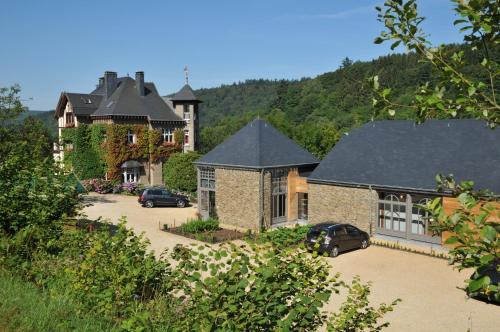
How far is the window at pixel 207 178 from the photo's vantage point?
90.6 feet

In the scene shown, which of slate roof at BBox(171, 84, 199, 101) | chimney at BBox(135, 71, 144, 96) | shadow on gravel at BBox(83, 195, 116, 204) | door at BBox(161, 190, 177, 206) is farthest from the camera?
slate roof at BBox(171, 84, 199, 101)

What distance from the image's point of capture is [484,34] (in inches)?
141

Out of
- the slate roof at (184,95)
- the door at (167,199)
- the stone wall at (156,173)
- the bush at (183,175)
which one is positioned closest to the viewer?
the door at (167,199)

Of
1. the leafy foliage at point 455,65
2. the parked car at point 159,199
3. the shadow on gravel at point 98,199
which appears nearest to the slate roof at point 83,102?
the shadow on gravel at point 98,199

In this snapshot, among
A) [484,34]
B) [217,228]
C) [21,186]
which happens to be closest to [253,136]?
[217,228]

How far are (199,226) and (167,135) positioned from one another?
2361 cm

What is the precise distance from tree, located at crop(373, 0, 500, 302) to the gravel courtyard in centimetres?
934

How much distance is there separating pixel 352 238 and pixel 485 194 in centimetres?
1735

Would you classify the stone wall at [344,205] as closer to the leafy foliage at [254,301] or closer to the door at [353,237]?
the door at [353,237]

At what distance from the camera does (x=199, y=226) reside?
80.0 feet

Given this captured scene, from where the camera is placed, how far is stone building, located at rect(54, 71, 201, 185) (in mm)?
43812

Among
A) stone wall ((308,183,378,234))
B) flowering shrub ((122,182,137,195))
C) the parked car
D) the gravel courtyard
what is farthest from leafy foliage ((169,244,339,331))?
flowering shrub ((122,182,137,195))

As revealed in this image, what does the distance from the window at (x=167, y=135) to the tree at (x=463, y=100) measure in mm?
43174

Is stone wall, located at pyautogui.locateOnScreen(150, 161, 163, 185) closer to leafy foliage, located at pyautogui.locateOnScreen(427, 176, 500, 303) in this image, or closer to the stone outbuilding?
the stone outbuilding
